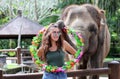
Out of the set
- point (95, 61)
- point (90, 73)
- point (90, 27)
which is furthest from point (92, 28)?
point (90, 73)

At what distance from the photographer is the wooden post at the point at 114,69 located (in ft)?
16.0

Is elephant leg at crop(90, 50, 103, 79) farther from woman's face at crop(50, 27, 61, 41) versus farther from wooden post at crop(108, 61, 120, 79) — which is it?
woman's face at crop(50, 27, 61, 41)

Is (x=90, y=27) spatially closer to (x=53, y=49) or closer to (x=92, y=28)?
(x=92, y=28)

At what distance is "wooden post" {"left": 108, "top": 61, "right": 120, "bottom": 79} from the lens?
4.87 metres

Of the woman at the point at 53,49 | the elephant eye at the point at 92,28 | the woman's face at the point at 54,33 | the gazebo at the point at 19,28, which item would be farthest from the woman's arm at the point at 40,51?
the gazebo at the point at 19,28

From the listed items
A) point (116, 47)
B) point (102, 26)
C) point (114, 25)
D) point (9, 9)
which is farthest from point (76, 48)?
point (9, 9)

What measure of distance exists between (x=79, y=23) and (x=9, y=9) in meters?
22.7

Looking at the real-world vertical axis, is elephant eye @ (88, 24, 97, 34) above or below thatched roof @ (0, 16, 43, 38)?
above

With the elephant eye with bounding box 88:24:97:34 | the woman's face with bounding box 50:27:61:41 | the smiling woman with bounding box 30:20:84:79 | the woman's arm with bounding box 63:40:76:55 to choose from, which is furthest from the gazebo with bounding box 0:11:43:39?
the woman's face with bounding box 50:27:61:41

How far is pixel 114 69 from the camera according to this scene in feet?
16.1

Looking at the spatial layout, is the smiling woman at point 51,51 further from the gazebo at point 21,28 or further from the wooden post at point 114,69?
the gazebo at point 21,28

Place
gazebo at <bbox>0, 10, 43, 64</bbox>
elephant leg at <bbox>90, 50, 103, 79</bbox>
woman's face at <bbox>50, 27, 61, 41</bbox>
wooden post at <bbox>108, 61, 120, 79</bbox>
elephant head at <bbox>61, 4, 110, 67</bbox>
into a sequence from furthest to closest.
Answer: gazebo at <bbox>0, 10, 43, 64</bbox> → elephant leg at <bbox>90, 50, 103, 79</bbox> → elephant head at <bbox>61, 4, 110, 67</bbox> → wooden post at <bbox>108, 61, 120, 79</bbox> → woman's face at <bbox>50, 27, 61, 41</bbox>

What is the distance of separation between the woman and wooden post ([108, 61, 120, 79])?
104 cm

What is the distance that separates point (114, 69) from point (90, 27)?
1.62 metres
